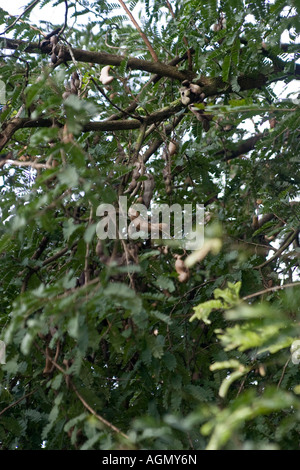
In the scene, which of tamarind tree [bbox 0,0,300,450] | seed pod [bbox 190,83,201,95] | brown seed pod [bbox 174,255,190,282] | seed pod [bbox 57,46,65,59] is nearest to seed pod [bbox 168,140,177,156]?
tamarind tree [bbox 0,0,300,450]

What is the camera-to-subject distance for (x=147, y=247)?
7.26ft

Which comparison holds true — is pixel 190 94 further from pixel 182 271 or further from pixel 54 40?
pixel 182 271

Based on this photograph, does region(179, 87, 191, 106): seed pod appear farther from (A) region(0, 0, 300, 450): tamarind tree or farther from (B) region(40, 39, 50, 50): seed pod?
(B) region(40, 39, 50, 50): seed pod

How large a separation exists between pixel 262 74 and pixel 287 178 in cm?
50

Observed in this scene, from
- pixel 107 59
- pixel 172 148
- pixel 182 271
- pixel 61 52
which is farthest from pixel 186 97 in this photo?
pixel 182 271

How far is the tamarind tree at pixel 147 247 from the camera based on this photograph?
1.61 m

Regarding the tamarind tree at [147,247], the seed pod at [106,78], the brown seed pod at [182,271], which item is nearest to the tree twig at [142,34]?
the tamarind tree at [147,247]

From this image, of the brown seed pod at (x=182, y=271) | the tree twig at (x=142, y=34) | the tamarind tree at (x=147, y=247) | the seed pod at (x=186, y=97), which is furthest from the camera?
the tree twig at (x=142, y=34)

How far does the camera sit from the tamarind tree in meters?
1.61

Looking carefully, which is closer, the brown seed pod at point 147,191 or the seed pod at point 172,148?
the brown seed pod at point 147,191

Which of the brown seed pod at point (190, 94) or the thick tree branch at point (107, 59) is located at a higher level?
the thick tree branch at point (107, 59)

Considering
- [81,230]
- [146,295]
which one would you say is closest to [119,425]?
[146,295]

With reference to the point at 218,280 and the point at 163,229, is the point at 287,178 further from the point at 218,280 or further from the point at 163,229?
the point at 163,229

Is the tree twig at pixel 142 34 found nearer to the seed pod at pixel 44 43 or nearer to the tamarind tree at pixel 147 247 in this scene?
the tamarind tree at pixel 147 247
